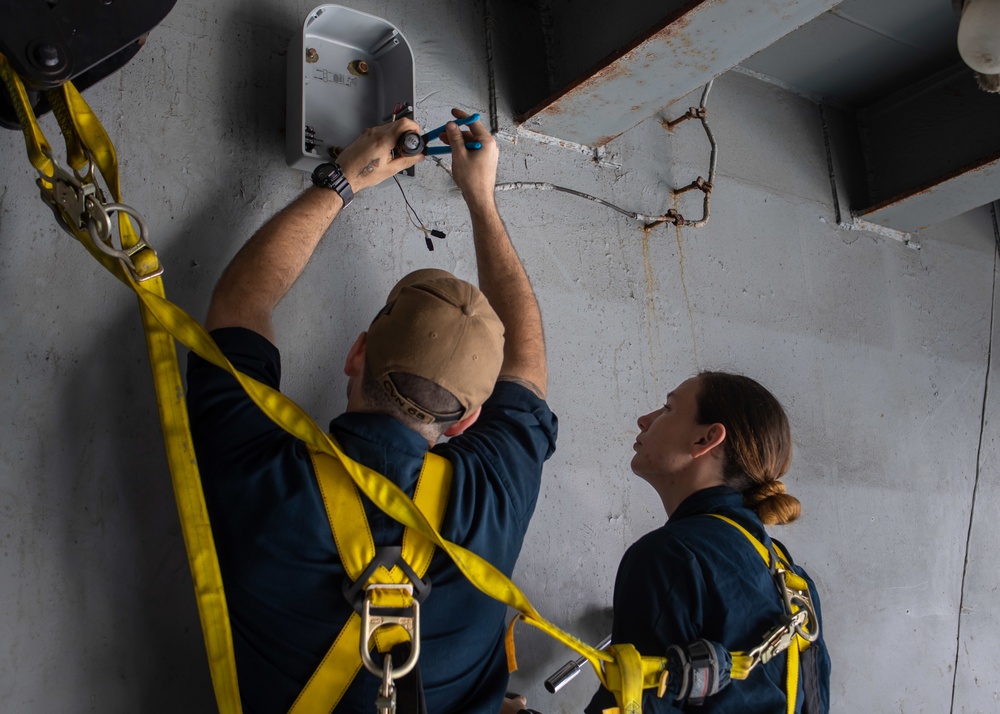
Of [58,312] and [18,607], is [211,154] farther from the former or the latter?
[18,607]

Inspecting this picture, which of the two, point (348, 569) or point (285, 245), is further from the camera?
point (285, 245)

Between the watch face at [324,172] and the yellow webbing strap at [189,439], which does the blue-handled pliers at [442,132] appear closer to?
the watch face at [324,172]

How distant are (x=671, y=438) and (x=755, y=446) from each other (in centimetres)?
16

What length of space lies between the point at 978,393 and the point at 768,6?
1.76 m

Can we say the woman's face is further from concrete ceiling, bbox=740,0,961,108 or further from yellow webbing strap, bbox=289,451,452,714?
concrete ceiling, bbox=740,0,961,108

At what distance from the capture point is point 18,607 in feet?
A: 4.26

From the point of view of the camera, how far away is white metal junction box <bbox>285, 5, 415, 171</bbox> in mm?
1661

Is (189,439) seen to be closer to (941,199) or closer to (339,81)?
(339,81)

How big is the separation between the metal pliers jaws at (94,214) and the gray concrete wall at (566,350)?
287 mm

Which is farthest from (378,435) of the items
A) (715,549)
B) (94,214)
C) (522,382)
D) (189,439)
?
(715,549)

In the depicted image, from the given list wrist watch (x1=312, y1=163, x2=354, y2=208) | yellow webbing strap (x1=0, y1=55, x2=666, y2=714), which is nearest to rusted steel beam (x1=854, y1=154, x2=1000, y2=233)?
wrist watch (x1=312, y1=163, x2=354, y2=208)

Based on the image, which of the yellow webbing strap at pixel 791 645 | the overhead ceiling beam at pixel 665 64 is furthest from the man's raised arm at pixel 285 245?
the yellow webbing strap at pixel 791 645

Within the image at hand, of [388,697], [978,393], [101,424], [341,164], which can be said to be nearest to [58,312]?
[101,424]

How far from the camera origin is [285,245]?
1.38 meters
